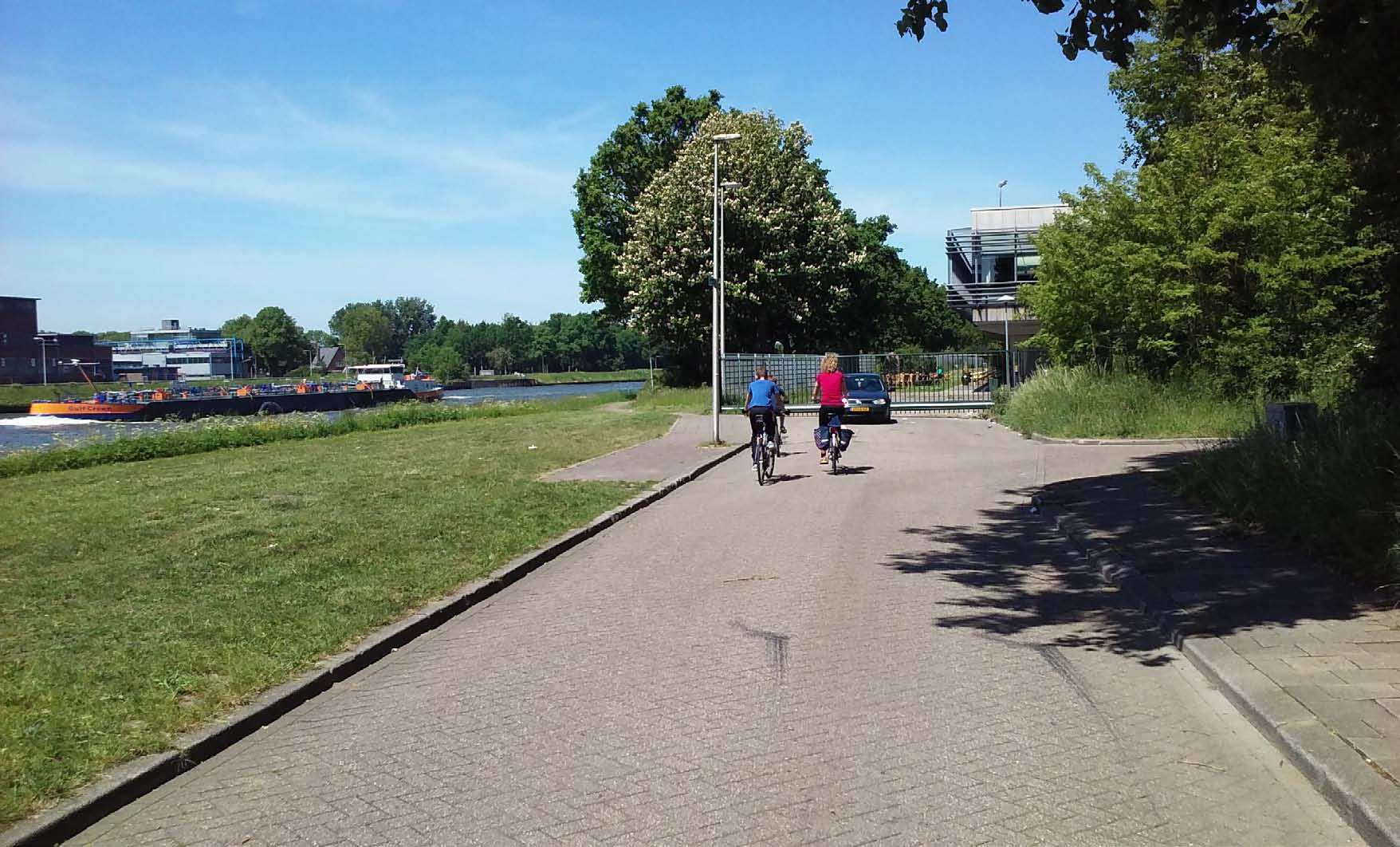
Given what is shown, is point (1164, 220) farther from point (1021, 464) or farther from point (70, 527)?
point (70, 527)

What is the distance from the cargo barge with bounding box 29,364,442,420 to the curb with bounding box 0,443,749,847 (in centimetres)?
4256

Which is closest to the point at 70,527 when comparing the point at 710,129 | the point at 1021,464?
the point at 1021,464

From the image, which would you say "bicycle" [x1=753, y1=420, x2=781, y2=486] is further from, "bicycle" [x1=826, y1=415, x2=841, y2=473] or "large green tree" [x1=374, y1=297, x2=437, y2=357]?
"large green tree" [x1=374, y1=297, x2=437, y2=357]

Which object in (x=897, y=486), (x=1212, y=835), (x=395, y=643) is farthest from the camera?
(x=897, y=486)

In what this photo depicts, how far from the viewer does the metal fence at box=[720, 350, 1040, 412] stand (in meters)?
36.2

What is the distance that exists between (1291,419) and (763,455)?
286 inches

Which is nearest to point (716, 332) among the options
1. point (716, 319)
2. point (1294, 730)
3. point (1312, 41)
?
point (716, 319)

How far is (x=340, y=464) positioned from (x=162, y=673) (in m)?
13.5

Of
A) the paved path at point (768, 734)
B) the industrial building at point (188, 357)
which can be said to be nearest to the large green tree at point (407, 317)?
the industrial building at point (188, 357)

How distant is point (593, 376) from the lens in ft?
447

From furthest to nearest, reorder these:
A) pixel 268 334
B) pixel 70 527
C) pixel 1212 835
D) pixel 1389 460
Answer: pixel 268 334 < pixel 70 527 < pixel 1389 460 < pixel 1212 835

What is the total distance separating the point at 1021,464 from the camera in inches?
730

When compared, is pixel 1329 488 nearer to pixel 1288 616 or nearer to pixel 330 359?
pixel 1288 616

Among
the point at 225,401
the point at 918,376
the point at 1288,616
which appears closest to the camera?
the point at 1288,616
